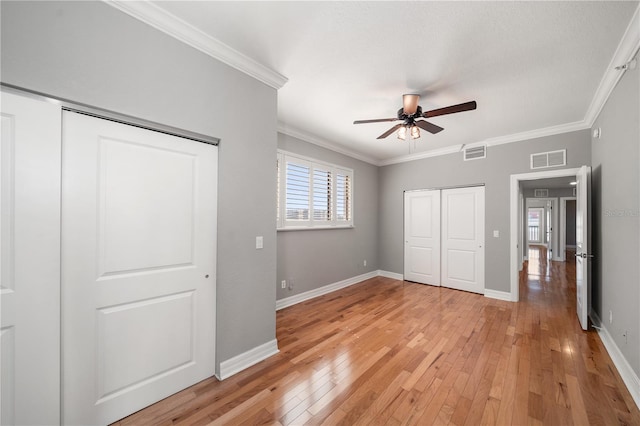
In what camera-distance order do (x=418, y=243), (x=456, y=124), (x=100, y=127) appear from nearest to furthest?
(x=100, y=127) < (x=456, y=124) < (x=418, y=243)

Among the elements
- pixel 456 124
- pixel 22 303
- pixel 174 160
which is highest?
pixel 456 124

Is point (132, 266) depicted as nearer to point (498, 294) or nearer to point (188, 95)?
point (188, 95)

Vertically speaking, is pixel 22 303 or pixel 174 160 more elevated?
pixel 174 160

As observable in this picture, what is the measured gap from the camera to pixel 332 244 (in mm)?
4664

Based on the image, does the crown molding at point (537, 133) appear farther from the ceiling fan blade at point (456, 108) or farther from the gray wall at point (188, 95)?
the gray wall at point (188, 95)

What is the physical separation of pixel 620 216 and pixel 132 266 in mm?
4082

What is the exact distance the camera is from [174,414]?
5.61 feet

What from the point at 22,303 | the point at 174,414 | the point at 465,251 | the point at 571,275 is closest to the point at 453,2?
the point at 22,303

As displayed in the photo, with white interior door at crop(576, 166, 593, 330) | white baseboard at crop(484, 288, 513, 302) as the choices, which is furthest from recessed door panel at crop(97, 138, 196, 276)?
white baseboard at crop(484, 288, 513, 302)

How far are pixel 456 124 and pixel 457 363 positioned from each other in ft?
10.3

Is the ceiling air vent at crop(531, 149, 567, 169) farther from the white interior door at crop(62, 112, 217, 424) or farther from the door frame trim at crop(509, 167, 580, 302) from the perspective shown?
the white interior door at crop(62, 112, 217, 424)

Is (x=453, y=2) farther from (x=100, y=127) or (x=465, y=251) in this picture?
(x=465, y=251)

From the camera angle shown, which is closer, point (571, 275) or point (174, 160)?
point (174, 160)

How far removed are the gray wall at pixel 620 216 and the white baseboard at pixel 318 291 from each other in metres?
3.43
